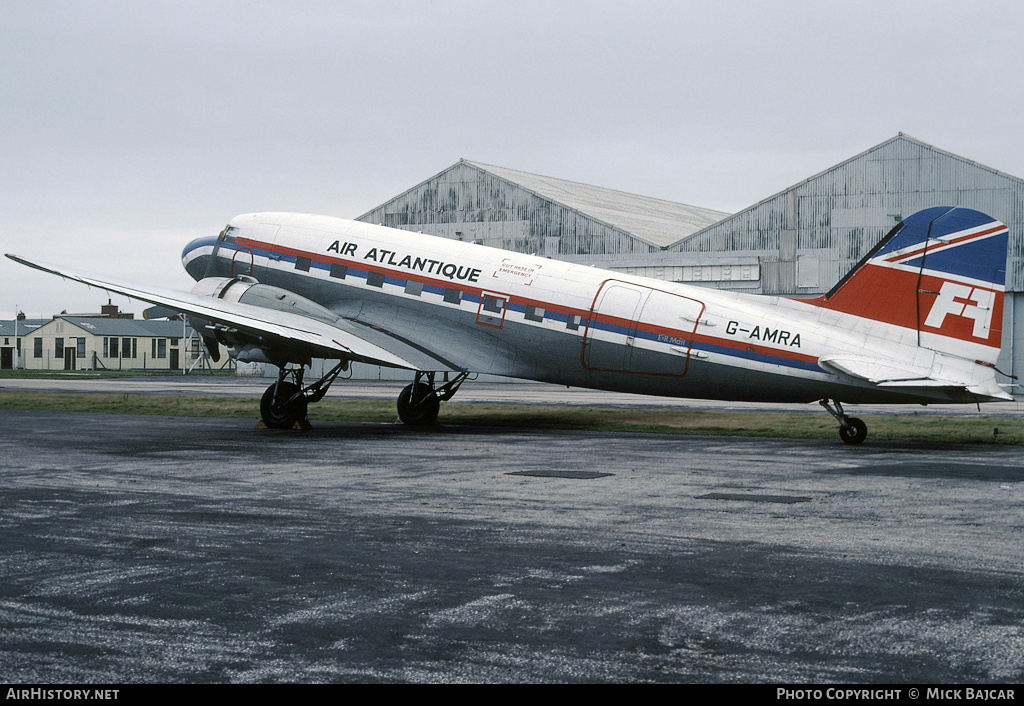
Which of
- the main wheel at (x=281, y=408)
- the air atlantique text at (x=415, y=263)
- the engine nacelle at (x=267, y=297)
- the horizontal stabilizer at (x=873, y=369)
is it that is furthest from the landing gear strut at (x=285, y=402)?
the horizontal stabilizer at (x=873, y=369)

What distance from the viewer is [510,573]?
885 cm

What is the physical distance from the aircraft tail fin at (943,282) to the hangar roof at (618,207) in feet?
135

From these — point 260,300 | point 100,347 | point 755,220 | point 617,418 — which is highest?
point 755,220

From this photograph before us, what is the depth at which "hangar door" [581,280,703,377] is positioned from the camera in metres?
23.2

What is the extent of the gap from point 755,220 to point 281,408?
39.7 meters

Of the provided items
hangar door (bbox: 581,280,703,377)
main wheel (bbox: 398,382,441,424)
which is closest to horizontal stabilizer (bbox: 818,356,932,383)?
hangar door (bbox: 581,280,703,377)

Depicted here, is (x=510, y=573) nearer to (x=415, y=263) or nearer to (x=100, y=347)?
(x=415, y=263)

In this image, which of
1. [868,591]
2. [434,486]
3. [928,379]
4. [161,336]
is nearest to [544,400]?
[928,379]

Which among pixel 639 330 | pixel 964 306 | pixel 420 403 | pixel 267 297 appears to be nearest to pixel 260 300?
pixel 267 297

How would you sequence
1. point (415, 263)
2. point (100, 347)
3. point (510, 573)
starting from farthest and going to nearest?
1. point (100, 347)
2. point (415, 263)
3. point (510, 573)

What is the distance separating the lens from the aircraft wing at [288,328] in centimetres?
2333

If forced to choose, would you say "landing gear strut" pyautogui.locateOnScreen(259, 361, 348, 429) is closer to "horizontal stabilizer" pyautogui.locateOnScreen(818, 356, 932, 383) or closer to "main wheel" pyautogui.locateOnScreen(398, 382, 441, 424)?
"main wheel" pyautogui.locateOnScreen(398, 382, 441, 424)

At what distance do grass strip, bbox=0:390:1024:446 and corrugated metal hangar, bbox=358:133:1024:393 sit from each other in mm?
23197
